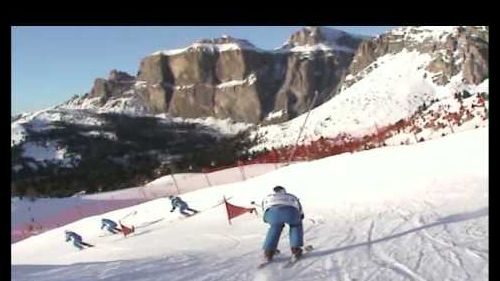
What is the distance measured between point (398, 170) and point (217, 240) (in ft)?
4.28

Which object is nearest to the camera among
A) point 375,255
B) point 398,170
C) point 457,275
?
point 457,275

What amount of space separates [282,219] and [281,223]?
0.02 m

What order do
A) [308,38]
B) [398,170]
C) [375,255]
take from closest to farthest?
[375,255] → [308,38] → [398,170]

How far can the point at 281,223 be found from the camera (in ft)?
13.4

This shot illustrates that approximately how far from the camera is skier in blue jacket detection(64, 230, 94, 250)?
167 inches

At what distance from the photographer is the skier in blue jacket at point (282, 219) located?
4062 mm

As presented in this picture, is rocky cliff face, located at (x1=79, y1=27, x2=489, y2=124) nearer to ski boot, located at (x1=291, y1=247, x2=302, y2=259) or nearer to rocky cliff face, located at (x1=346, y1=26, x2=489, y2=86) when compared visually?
rocky cliff face, located at (x1=346, y1=26, x2=489, y2=86)

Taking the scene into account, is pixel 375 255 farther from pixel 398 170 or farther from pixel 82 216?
pixel 82 216

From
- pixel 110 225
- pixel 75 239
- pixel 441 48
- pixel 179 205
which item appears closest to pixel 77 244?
pixel 75 239

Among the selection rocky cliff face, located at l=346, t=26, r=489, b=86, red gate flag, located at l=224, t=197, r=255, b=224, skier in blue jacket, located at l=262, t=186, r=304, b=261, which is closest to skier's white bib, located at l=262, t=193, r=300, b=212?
skier in blue jacket, located at l=262, t=186, r=304, b=261

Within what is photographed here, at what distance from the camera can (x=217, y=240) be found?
4.34m

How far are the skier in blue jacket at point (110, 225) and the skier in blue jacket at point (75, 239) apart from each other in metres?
0.14
